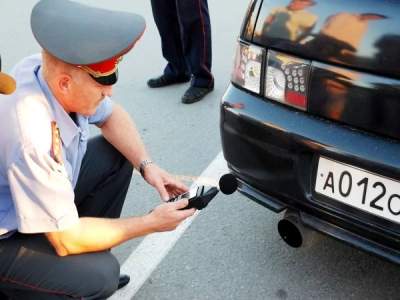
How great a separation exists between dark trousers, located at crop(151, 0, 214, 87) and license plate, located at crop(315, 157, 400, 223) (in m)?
2.27

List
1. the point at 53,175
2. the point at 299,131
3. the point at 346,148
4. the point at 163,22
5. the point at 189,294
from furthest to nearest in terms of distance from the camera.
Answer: the point at 163,22, the point at 189,294, the point at 299,131, the point at 346,148, the point at 53,175

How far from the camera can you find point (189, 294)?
7.04 feet

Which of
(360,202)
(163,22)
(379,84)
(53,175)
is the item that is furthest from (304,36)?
(163,22)

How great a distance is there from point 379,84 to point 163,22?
2642mm

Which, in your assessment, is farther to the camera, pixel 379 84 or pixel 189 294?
pixel 189 294

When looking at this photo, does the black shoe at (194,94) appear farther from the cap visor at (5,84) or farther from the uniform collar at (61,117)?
the cap visor at (5,84)

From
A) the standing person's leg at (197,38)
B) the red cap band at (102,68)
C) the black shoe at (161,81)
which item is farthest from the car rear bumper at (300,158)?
the black shoe at (161,81)

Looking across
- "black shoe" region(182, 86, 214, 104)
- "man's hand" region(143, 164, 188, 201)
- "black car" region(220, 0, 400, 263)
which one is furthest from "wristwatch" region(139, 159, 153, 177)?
"black shoe" region(182, 86, 214, 104)

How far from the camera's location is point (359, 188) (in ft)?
5.51

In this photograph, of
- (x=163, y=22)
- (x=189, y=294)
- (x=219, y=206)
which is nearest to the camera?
(x=189, y=294)

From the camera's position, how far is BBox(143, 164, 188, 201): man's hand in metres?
2.05

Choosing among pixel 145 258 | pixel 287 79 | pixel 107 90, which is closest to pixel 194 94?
pixel 145 258

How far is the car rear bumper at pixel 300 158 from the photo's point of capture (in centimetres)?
166

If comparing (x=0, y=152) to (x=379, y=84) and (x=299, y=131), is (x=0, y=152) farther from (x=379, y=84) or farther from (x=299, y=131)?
(x=379, y=84)
